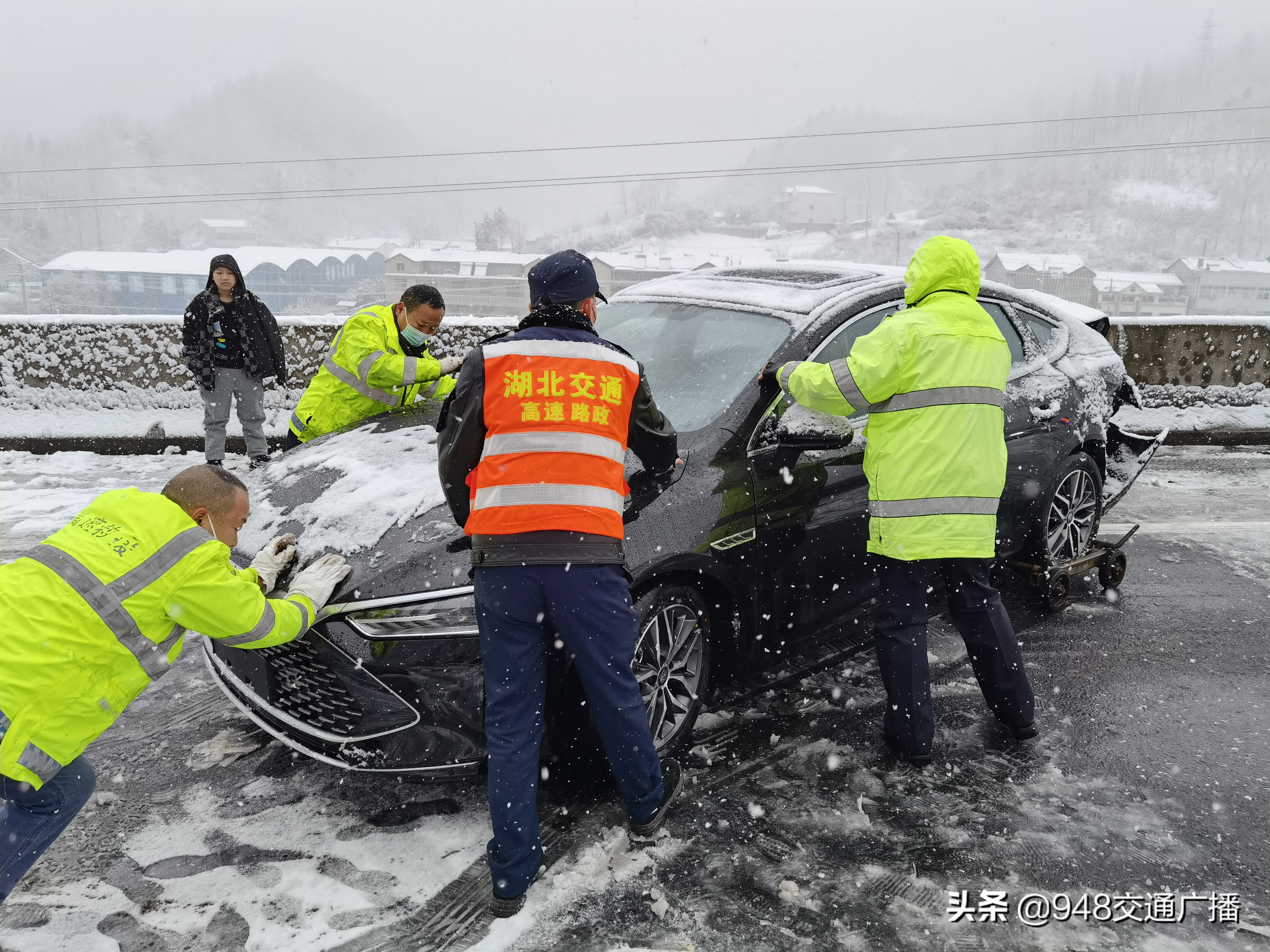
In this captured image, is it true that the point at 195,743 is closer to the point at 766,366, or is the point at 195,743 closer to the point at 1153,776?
the point at 766,366

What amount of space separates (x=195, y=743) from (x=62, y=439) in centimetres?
676

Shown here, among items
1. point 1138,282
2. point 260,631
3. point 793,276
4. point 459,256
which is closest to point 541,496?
point 260,631

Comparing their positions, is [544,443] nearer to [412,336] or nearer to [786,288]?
[786,288]

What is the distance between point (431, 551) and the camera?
268 cm

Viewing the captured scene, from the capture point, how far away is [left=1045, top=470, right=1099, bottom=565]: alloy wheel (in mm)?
4531

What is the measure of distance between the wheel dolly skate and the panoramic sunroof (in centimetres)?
192

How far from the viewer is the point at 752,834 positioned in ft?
8.87

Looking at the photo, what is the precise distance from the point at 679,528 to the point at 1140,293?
30132 mm

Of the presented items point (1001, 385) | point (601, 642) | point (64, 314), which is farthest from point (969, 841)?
point (64, 314)

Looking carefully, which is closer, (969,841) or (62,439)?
(969,841)

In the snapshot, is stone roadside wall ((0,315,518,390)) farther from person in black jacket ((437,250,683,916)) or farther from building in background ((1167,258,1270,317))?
building in background ((1167,258,1270,317))

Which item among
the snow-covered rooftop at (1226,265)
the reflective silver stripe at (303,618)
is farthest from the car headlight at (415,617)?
the snow-covered rooftop at (1226,265)

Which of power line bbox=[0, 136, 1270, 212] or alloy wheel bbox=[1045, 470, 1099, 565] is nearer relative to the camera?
alloy wheel bbox=[1045, 470, 1099, 565]

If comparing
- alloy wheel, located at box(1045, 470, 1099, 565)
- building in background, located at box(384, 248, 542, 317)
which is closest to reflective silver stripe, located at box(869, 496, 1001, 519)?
alloy wheel, located at box(1045, 470, 1099, 565)
